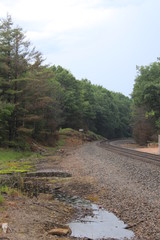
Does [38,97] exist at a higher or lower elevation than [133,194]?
higher

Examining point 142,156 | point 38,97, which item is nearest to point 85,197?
point 142,156

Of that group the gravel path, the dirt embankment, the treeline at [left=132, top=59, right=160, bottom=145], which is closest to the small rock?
the dirt embankment

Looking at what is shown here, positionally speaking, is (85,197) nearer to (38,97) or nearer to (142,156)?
(142,156)

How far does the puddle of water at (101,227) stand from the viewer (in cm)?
920

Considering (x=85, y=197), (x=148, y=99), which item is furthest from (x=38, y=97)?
(x=85, y=197)

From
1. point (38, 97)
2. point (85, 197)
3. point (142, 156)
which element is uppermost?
point (38, 97)

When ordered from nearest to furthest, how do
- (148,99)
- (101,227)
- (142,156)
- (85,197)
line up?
(101,227) < (85,197) < (142,156) < (148,99)

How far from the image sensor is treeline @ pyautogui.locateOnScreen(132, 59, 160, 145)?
5684cm

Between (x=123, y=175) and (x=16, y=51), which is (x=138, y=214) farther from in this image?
(x=16, y=51)

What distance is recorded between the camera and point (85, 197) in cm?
1462

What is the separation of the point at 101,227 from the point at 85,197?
177 inches

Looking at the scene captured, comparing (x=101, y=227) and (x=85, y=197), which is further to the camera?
(x=85, y=197)

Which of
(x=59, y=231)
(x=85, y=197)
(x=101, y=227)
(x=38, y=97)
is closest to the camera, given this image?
(x=59, y=231)

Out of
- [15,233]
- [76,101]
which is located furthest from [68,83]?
[15,233]
